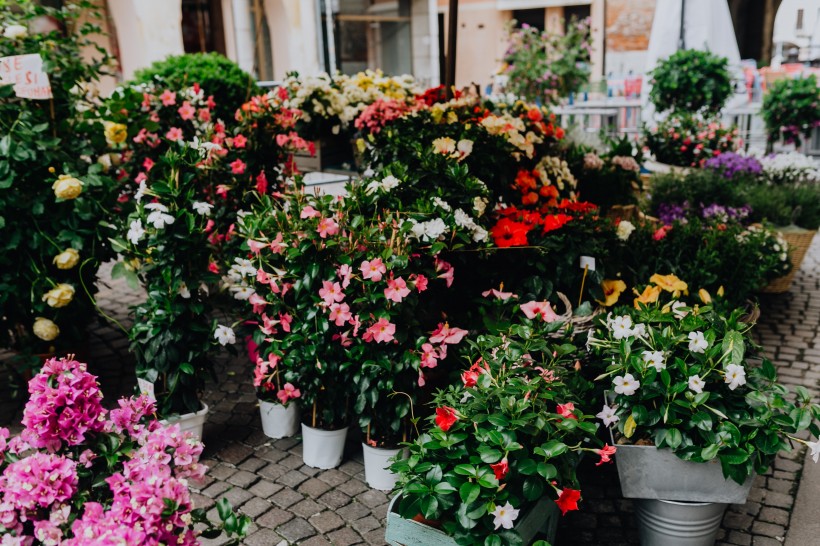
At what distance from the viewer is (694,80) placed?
782cm

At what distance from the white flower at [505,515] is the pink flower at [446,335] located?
2.96 ft

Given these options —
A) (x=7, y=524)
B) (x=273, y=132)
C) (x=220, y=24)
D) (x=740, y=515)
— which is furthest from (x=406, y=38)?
(x=7, y=524)

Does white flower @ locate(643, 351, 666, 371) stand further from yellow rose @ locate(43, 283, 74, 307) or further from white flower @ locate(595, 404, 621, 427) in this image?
yellow rose @ locate(43, 283, 74, 307)

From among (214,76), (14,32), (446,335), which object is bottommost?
(446,335)

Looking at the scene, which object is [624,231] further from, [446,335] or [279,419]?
[279,419]

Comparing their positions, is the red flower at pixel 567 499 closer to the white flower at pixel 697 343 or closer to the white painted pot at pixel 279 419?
the white flower at pixel 697 343

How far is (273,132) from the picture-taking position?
420cm

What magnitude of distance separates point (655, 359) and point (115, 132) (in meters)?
3.02

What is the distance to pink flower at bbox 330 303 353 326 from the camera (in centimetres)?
283

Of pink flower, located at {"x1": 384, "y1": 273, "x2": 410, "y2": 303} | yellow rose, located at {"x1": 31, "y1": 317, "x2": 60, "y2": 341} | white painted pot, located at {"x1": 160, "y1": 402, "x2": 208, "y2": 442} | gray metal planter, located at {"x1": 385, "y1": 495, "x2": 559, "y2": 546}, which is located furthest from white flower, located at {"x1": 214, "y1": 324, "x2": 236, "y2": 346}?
gray metal planter, located at {"x1": 385, "y1": 495, "x2": 559, "y2": 546}

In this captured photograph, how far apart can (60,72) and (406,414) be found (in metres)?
2.54

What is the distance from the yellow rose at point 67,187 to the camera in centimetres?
342

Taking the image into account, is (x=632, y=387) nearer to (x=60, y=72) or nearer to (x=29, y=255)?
(x=29, y=255)

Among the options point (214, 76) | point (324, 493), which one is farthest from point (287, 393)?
point (214, 76)
